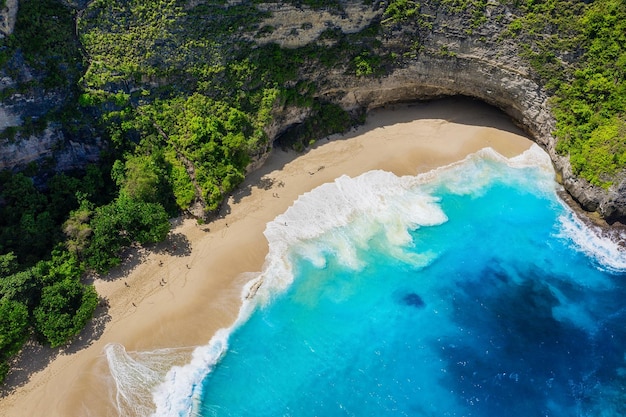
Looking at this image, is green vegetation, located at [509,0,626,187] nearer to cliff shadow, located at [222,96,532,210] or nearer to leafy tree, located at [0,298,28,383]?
cliff shadow, located at [222,96,532,210]

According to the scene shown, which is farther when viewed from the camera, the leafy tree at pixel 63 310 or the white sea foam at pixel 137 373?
the leafy tree at pixel 63 310

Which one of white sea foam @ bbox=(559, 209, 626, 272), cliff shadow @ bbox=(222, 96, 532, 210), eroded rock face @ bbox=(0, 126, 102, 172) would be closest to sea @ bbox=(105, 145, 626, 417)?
white sea foam @ bbox=(559, 209, 626, 272)

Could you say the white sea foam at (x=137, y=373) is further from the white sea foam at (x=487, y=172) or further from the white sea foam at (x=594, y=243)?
the white sea foam at (x=594, y=243)

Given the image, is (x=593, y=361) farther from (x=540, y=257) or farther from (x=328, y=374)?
(x=328, y=374)

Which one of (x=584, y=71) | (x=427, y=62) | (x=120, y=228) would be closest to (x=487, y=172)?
(x=584, y=71)

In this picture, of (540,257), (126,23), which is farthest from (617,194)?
(126,23)

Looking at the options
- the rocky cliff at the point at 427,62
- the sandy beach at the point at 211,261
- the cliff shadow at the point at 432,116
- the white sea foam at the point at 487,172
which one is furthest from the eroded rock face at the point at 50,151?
the white sea foam at the point at 487,172

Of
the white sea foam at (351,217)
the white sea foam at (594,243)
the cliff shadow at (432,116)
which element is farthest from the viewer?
the cliff shadow at (432,116)
